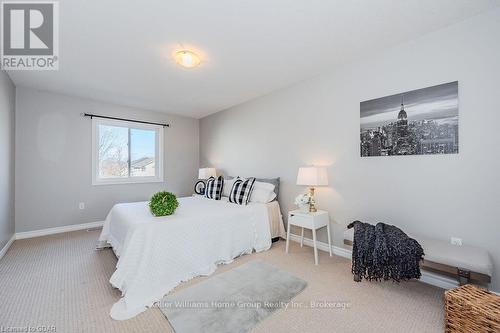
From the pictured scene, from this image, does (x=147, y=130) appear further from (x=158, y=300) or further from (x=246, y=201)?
(x=158, y=300)

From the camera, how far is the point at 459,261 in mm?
1658

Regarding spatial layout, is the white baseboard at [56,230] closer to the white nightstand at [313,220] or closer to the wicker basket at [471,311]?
the white nightstand at [313,220]

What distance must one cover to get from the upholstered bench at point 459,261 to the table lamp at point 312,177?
1.19 meters

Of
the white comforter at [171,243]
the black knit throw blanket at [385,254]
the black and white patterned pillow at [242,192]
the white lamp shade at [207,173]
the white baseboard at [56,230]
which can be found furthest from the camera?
the white lamp shade at [207,173]

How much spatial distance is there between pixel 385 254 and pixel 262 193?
6.11 ft

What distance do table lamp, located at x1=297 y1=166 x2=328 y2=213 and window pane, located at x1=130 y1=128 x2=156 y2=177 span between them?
3.70 m

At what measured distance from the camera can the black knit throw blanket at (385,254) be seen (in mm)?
1842

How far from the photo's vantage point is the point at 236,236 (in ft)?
9.32

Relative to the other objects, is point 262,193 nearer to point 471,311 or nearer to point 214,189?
point 214,189

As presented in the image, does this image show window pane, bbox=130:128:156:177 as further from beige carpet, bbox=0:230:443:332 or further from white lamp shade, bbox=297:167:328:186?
white lamp shade, bbox=297:167:328:186

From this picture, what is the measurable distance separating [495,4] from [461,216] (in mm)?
1859

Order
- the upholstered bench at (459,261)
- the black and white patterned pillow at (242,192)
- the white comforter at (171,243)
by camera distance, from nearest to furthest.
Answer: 1. the upholstered bench at (459,261)
2. the white comforter at (171,243)
3. the black and white patterned pillow at (242,192)

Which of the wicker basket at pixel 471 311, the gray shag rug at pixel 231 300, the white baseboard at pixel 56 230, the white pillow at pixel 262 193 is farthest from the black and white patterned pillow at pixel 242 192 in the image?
the white baseboard at pixel 56 230

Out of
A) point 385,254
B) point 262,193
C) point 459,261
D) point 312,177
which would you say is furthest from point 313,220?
point 459,261
